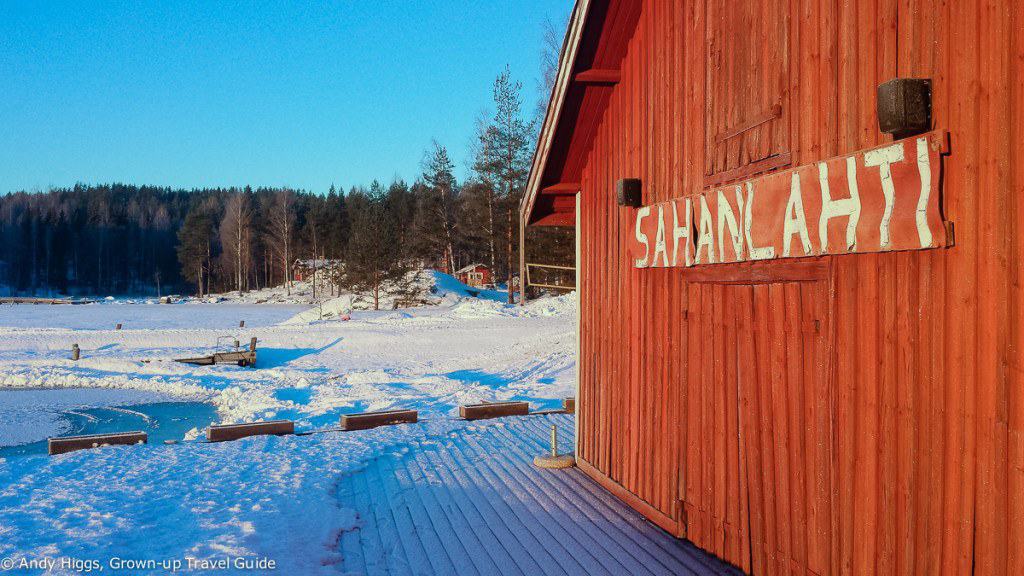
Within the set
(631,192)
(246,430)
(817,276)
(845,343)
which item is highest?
(631,192)

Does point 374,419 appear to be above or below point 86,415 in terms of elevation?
above

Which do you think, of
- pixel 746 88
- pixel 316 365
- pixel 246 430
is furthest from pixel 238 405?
pixel 746 88

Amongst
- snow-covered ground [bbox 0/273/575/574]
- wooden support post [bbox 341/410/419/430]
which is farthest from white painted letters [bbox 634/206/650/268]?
wooden support post [bbox 341/410/419/430]

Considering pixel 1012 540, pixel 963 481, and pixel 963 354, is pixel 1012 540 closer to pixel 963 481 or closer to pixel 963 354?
pixel 963 481

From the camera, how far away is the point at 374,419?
32.3 ft

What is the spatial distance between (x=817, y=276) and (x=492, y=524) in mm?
3265

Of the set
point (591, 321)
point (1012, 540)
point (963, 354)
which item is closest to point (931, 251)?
point (963, 354)

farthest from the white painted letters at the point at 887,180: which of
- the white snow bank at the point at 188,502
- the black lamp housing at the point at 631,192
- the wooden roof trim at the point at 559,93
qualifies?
the white snow bank at the point at 188,502

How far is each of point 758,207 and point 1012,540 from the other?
2216 mm

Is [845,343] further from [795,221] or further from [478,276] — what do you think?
[478,276]

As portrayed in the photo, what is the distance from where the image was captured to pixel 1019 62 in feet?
8.64

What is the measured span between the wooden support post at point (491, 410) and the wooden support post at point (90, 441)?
4329 millimetres

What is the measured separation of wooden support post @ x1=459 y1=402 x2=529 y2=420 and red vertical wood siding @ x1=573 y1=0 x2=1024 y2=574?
445 centimetres

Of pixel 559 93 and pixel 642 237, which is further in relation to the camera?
pixel 559 93
